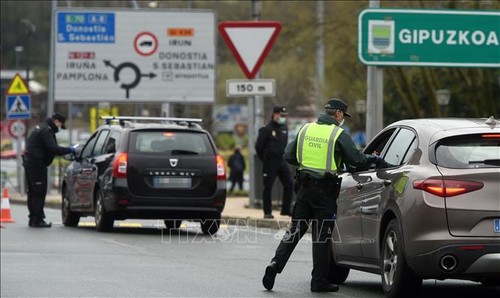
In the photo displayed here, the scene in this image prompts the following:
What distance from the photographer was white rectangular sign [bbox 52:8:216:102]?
3497 centimetres

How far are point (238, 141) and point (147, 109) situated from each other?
71.7 feet

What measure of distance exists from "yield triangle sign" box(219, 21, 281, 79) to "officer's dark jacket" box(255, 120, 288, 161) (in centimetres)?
159

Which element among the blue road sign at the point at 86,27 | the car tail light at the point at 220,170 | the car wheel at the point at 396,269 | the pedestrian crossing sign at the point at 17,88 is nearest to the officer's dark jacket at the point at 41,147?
the car tail light at the point at 220,170

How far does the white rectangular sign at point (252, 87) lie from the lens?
73.6 feet

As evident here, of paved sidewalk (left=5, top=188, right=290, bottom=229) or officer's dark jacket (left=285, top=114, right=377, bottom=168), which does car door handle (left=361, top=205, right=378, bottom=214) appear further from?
paved sidewalk (left=5, top=188, right=290, bottom=229)

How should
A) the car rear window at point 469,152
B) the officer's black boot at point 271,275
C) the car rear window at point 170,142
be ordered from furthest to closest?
1. the car rear window at point 170,142
2. the officer's black boot at point 271,275
3. the car rear window at point 469,152

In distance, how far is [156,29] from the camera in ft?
117

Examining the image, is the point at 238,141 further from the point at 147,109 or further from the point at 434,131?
the point at 434,131

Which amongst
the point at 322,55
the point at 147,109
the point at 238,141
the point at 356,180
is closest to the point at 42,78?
the point at 238,141

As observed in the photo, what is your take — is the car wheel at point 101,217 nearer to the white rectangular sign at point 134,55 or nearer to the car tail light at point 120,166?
the car tail light at point 120,166

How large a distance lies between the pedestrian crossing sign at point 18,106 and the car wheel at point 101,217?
1708 cm

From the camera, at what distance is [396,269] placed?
1030 centimetres

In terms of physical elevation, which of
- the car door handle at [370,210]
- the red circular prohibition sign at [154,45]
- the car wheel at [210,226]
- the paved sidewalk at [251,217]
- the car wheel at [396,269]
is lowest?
the paved sidewalk at [251,217]

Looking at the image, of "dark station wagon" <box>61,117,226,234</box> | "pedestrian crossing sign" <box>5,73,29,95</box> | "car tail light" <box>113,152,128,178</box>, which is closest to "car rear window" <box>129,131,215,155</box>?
"dark station wagon" <box>61,117,226,234</box>
